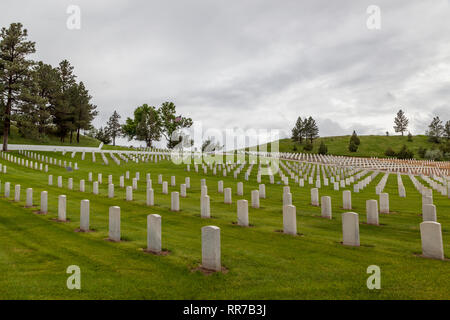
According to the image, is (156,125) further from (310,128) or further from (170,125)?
(310,128)

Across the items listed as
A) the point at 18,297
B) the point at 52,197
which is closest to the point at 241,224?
the point at 18,297

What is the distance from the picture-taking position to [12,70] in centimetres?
4034

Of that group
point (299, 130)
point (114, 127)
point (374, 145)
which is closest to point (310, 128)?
point (299, 130)

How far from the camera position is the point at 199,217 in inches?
438

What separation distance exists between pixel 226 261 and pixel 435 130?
142 metres

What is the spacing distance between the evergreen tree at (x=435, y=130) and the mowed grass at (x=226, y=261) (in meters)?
127

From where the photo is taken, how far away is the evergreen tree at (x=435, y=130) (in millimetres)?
113425

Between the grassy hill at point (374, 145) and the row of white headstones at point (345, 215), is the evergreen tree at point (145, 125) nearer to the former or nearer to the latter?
the grassy hill at point (374, 145)

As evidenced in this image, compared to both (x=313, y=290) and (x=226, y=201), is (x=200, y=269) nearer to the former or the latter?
(x=313, y=290)

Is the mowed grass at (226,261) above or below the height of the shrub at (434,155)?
below

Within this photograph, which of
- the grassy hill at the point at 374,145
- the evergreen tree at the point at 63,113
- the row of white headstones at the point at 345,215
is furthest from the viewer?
the grassy hill at the point at 374,145

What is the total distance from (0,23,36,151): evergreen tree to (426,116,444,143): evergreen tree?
130884 millimetres

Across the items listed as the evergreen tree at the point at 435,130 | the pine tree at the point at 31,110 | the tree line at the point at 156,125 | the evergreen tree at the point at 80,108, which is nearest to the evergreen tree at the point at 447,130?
the evergreen tree at the point at 435,130

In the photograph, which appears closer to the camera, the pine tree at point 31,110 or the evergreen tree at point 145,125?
the pine tree at point 31,110
